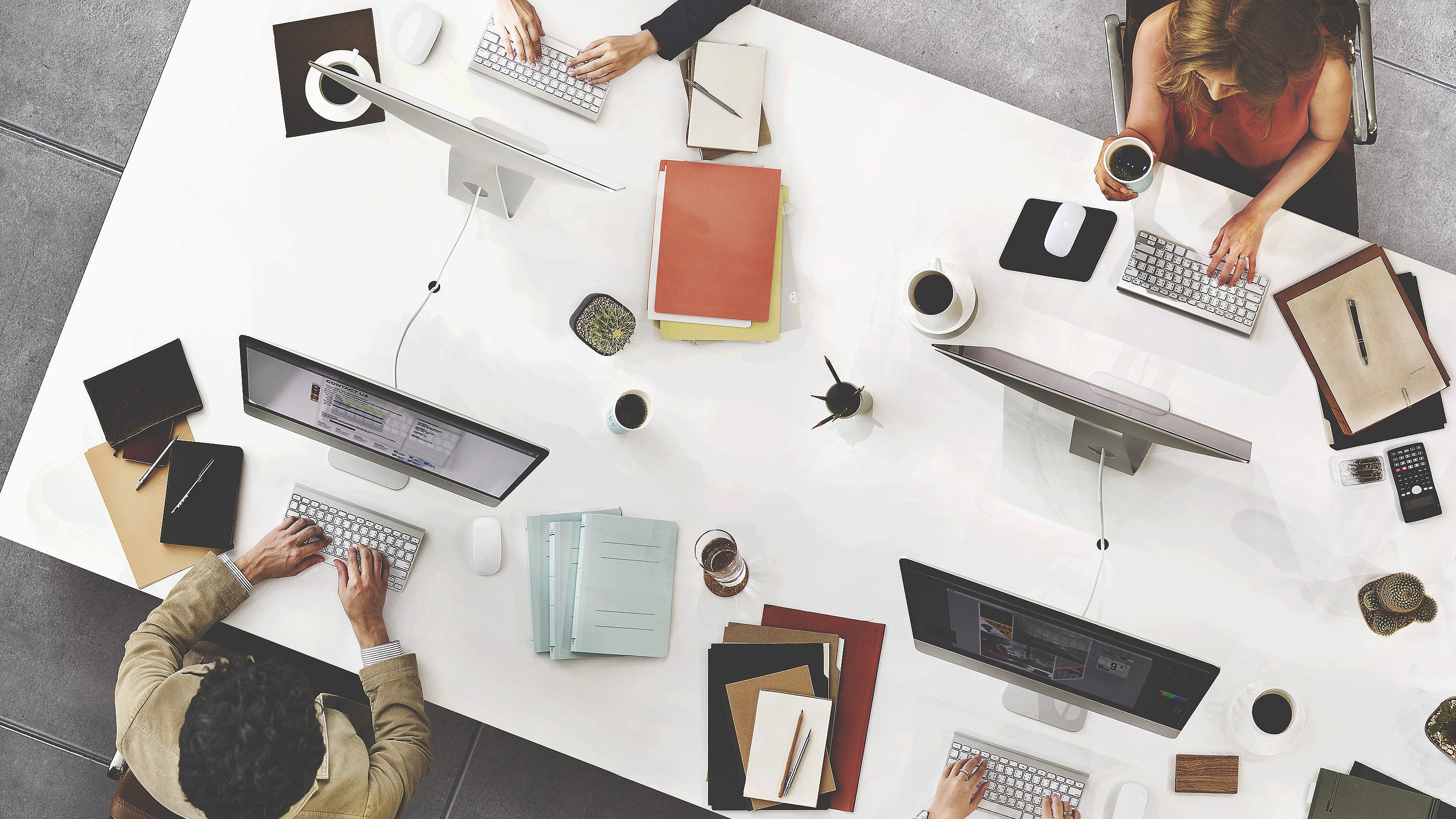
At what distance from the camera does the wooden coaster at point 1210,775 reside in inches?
69.1

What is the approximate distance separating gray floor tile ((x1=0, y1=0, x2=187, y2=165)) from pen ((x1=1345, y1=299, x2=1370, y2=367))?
132 inches

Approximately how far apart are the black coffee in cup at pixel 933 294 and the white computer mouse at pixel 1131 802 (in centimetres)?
108

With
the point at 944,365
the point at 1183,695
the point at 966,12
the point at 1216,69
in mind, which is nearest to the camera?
the point at 1183,695

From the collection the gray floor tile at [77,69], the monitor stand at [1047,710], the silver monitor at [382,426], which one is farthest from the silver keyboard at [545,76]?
the monitor stand at [1047,710]

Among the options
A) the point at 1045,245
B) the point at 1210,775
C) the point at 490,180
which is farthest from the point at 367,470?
the point at 1210,775

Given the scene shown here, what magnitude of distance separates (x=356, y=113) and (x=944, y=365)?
1444 millimetres

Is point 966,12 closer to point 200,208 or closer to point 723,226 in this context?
point 723,226

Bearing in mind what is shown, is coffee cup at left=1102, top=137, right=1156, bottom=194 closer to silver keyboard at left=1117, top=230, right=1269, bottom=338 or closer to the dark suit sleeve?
silver keyboard at left=1117, top=230, right=1269, bottom=338

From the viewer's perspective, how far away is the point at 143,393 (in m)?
1.83

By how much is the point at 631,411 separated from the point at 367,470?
1.98ft

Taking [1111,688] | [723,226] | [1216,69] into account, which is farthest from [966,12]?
[1111,688]

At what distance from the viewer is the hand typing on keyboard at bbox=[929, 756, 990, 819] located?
5.70ft

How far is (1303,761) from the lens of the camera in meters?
1.76

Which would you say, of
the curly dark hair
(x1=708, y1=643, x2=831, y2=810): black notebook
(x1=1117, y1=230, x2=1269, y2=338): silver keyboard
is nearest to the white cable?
the curly dark hair
